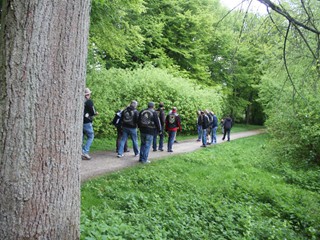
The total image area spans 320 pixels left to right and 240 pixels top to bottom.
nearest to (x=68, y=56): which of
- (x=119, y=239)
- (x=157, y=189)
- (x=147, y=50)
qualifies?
(x=119, y=239)

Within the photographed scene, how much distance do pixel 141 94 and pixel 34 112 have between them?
1496cm

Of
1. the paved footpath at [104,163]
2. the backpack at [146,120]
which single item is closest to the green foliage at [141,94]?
the paved footpath at [104,163]

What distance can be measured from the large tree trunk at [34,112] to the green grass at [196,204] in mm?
1008

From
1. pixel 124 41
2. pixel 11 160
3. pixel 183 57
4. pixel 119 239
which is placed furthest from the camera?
pixel 183 57

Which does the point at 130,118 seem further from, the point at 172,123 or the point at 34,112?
the point at 34,112

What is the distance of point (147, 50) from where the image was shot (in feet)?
84.4

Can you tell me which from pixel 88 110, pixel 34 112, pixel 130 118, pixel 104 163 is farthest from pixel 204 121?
pixel 34 112

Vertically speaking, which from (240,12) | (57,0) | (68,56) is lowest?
(68,56)

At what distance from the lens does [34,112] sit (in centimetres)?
212

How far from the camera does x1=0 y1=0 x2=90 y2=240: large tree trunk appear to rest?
6.89 feet

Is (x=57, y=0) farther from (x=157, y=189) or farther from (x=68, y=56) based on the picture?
(x=157, y=189)

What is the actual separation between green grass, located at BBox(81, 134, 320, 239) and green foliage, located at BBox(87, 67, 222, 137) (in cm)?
490

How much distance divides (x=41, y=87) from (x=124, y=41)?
10.5m

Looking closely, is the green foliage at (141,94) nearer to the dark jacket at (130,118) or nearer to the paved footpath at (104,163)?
the paved footpath at (104,163)
